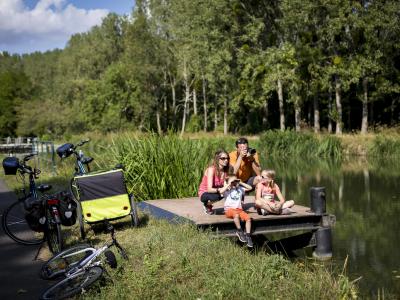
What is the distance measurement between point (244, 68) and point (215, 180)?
3276 cm

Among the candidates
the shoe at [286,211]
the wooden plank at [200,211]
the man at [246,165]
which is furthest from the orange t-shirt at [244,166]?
the shoe at [286,211]

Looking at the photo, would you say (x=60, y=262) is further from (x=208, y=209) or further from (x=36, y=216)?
(x=208, y=209)

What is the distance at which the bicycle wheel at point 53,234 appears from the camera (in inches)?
287

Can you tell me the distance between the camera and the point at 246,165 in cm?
1045

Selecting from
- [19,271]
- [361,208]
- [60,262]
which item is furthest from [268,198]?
[361,208]

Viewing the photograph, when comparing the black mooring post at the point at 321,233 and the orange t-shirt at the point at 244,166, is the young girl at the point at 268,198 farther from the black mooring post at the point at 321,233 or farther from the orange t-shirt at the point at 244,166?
the orange t-shirt at the point at 244,166

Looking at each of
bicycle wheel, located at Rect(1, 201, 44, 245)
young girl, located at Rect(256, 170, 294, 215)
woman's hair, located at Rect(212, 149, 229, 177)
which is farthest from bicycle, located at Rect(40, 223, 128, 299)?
young girl, located at Rect(256, 170, 294, 215)

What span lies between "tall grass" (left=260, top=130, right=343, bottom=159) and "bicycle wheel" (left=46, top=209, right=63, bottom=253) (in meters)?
22.3

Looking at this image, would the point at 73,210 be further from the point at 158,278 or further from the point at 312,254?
the point at 312,254

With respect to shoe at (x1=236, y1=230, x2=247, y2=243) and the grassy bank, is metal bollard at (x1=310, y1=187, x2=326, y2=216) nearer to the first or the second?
shoe at (x1=236, y1=230, x2=247, y2=243)

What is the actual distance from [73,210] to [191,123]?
4747 centimetres

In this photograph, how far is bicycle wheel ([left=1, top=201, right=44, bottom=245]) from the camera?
847 centimetres

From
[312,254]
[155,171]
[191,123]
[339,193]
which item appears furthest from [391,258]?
[191,123]

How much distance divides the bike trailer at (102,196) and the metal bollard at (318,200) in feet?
10.5
